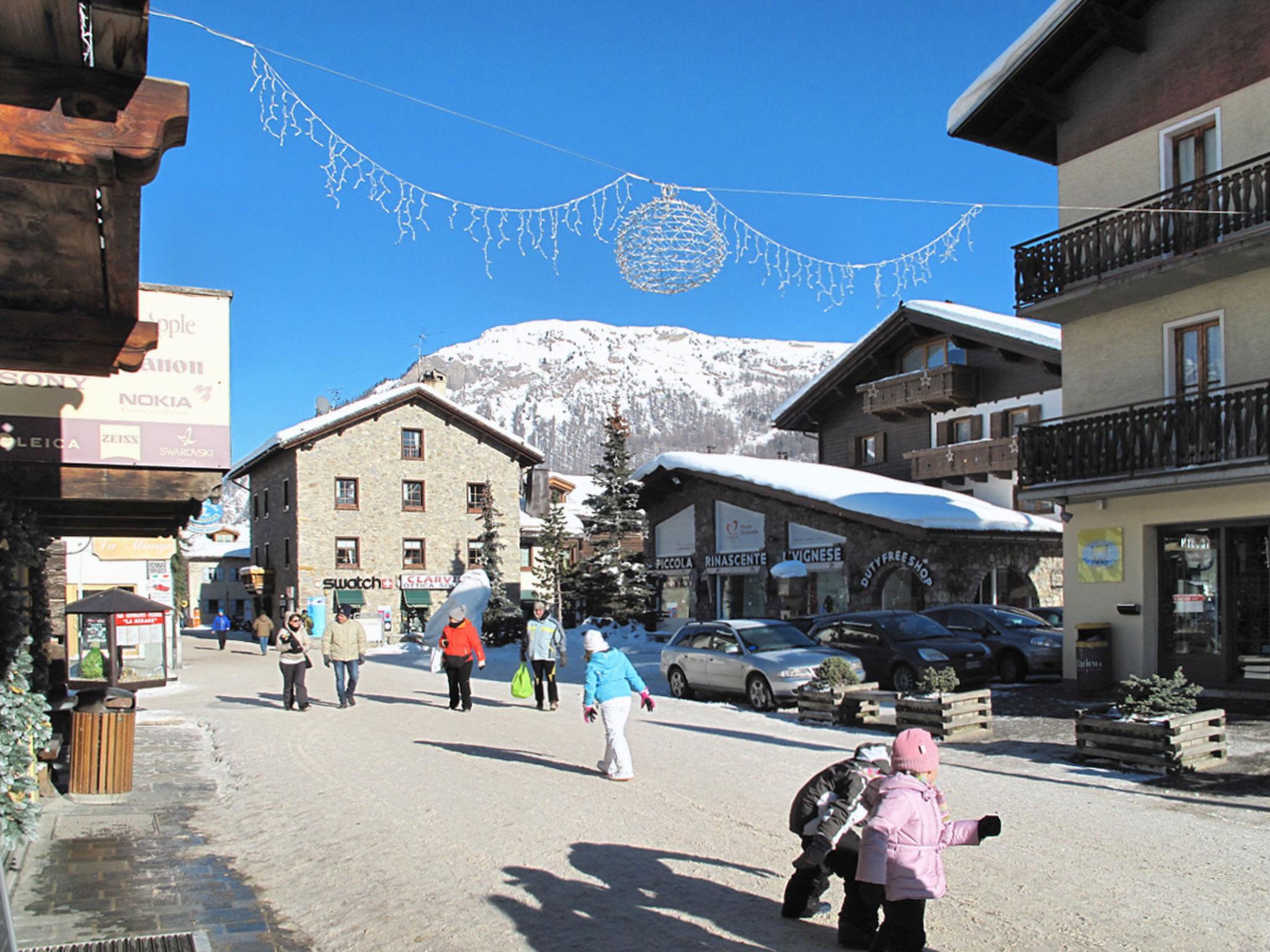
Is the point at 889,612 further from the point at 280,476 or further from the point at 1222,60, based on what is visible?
the point at 280,476

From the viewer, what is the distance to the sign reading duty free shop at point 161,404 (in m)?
9.65

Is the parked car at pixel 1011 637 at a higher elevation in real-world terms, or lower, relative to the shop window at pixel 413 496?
lower

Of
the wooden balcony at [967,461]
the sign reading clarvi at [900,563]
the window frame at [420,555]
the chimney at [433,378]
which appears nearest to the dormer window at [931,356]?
the wooden balcony at [967,461]

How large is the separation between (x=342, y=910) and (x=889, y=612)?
14.9 metres

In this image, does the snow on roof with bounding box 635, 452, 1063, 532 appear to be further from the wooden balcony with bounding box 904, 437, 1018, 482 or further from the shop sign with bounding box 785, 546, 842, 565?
the shop sign with bounding box 785, 546, 842, 565

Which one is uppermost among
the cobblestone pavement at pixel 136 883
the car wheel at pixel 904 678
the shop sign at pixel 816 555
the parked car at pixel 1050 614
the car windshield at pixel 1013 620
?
the shop sign at pixel 816 555

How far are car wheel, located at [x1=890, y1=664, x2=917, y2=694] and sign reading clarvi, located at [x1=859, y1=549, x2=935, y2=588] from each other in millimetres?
8532

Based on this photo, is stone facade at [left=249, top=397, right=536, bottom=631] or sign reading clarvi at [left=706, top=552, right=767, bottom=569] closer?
sign reading clarvi at [left=706, top=552, right=767, bottom=569]

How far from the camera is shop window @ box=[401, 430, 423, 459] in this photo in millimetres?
50188

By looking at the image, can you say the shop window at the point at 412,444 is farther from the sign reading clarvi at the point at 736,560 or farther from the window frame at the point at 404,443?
the sign reading clarvi at the point at 736,560

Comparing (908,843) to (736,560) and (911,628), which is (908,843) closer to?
(911,628)

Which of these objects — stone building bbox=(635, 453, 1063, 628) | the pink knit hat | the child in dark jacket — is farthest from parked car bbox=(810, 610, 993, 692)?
the pink knit hat

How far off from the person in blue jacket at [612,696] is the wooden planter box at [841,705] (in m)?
4.62

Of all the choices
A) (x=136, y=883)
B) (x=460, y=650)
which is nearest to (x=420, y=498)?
(x=460, y=650)
